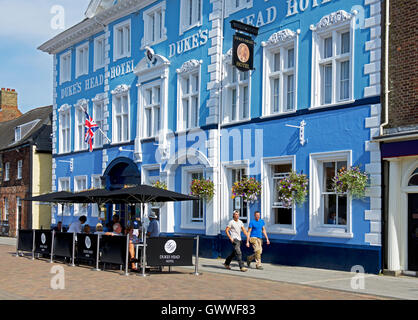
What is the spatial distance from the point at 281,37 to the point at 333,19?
209cm

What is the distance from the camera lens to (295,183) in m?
17.4

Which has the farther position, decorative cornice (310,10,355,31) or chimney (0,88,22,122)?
chimney (0,88,22,122)

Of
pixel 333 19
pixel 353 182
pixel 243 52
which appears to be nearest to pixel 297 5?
pixel 333 19

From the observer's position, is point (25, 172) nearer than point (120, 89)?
No

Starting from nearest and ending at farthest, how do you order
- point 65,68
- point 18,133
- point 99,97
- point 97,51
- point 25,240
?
point 25,240 < point 99,97 < point 97,51 < point 65,68 < point 18,133

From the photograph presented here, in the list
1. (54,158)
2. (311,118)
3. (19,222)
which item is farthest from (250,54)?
(19,222)

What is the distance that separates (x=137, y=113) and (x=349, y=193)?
12.1 metres

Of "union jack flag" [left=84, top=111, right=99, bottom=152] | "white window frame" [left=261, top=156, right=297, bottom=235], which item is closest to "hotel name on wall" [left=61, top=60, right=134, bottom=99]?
"union jack flag" [left=84, top=111, right=99, bottom=152]

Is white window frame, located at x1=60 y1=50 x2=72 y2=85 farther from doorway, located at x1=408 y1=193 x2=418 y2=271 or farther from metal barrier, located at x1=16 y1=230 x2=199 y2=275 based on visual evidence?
doorway, located at x1=408 y1=193 x2=418 y2=271

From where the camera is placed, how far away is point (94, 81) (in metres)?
29.3

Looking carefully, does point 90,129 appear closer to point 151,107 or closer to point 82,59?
point 151,107

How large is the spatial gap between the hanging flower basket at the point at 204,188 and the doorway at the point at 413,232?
24.7ft

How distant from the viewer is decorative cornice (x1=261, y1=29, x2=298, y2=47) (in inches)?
720

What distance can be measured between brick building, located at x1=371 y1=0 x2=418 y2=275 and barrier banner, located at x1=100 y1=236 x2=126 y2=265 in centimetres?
683
